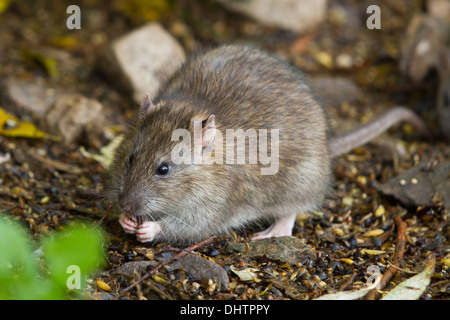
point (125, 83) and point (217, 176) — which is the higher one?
point (125, 83)

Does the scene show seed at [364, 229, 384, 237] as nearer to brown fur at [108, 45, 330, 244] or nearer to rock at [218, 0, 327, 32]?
brown fur at [108, 45, 330, 244]

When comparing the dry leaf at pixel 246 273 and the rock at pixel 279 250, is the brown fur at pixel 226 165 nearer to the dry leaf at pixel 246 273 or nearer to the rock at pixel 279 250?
the rock at pixel 279 250

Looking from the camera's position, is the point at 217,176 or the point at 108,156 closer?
the point at 217,176

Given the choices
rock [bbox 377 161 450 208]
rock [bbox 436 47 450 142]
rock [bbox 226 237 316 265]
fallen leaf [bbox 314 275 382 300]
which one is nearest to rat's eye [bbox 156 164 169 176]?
rock [bbox 226 237 316 265]

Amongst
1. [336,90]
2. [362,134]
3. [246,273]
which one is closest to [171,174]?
[246,273]

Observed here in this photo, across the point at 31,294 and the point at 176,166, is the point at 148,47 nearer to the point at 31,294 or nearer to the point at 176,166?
the point at 176,166
